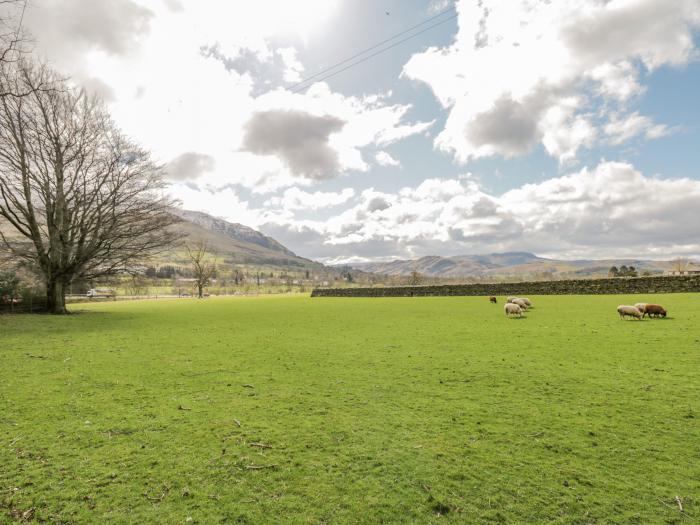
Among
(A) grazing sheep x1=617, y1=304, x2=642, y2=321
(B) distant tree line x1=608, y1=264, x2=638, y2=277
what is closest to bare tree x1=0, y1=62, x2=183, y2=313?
(A) grazing sheep x1=617, y1=304, x2=642, y2=321

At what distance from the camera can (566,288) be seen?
4156 centimetres

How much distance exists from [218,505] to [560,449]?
4.36 metres

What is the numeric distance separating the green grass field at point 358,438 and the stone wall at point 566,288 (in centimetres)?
3326

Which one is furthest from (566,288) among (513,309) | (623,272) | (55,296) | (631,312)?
(623,272)

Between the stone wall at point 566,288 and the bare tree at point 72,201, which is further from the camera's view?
the stone wall at point 566,288

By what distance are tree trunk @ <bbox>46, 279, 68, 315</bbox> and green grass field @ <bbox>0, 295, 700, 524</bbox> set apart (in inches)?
839

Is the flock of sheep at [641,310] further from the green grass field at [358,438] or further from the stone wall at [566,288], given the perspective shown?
the stone wall at [566,288]

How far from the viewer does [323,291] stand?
71.1 meters

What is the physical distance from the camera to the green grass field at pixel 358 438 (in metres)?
3.64

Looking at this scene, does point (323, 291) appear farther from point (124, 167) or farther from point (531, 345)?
point (531, 345)

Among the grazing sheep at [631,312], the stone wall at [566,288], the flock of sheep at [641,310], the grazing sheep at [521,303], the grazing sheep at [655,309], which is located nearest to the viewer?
the grazing sheep at [631,312]

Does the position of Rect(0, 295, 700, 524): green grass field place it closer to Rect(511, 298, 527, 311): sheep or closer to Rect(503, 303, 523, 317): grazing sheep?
Rect(503, 303, 523, 317): grazing sheep

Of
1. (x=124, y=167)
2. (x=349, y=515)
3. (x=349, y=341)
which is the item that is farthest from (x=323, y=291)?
(x=349, y=515)

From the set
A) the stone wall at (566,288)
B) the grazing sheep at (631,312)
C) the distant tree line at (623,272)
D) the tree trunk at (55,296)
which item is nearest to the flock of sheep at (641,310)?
the grazing sheep at (631,312)
